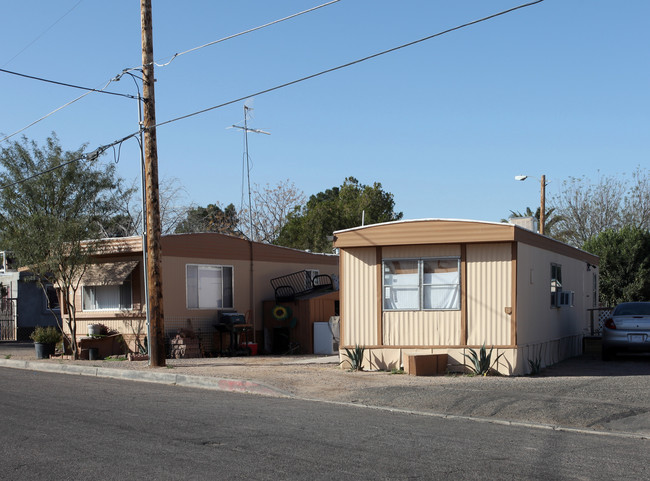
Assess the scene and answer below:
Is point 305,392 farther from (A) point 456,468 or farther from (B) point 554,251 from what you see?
(B) point 554,251

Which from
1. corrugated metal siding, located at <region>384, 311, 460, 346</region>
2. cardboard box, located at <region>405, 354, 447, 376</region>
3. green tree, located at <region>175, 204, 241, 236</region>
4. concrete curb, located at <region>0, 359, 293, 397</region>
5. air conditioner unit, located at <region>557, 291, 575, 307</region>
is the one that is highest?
green tree, located at <region>175, 204, 241, 236</region>

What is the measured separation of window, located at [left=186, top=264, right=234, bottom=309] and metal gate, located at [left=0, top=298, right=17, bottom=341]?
34.0ft

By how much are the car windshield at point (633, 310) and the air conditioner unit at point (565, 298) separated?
3.79ft

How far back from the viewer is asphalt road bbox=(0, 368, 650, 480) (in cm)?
652

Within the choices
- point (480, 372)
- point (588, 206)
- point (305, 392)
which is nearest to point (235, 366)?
point (305, 392)

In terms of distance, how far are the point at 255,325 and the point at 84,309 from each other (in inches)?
194

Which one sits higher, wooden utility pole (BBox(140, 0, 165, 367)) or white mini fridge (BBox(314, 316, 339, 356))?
wooden utility pole (BBox(140, 0, 165, 367))

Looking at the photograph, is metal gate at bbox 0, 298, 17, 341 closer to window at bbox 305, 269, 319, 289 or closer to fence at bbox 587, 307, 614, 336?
window at bbox 305, 269, 319, 289

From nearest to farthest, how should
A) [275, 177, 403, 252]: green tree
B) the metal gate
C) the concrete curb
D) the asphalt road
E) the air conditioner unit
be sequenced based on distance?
the asphalt road < the concrete curb < the air conditioner unit < the metal gate < [275, 177, 403, 252]: green tree

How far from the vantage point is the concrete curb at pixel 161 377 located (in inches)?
511

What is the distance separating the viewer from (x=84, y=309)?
21.1 metres

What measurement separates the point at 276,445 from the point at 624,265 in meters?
25.5

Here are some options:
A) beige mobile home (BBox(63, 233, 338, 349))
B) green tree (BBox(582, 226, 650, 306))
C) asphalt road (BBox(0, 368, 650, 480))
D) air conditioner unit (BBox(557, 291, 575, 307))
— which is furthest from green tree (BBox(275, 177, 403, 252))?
asphalt road (BBox(0, 368, 650, 480))

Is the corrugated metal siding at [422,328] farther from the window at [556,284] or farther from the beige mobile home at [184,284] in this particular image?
the beige mobile home at [184,284]
